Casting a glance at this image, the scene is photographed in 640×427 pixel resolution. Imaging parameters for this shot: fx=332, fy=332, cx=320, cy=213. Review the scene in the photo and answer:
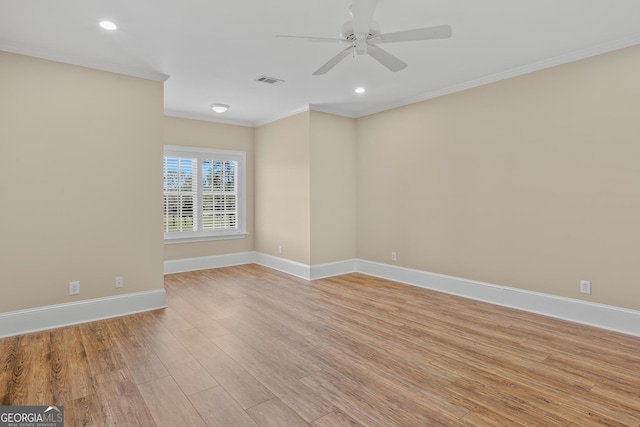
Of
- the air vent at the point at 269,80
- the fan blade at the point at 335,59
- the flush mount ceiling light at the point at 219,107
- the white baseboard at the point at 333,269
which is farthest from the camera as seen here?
the white baseboard at the point at 333,269

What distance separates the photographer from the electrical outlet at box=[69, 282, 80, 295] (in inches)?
140

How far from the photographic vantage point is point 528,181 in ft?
12.8

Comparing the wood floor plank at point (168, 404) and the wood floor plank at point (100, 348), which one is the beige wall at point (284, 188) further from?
the wood floor plank at point (168, 404)

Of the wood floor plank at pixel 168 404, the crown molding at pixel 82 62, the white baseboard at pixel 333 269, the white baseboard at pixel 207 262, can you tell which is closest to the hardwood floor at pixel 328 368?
the wood floor plank at pixel 168 404

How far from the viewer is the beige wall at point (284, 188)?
5.57 m

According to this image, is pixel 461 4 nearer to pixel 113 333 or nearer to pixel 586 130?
pixel 586 130

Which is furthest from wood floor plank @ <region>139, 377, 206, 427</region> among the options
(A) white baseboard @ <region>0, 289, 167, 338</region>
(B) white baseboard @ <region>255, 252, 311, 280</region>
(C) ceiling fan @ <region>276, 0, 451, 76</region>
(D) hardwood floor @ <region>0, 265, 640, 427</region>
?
(B) white baseboard @ <region>255, 252, 311, 280</region>

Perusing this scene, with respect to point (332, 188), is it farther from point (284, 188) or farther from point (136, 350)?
point (136, 350)

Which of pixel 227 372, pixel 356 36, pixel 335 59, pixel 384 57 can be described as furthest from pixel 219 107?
pixel 227 372

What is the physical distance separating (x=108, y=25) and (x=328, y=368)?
3.43 metres

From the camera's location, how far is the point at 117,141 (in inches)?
150

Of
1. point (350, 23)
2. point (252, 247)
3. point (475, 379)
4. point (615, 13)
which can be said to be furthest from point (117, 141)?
point (615, 13)

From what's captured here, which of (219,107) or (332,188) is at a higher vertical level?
(219,107)

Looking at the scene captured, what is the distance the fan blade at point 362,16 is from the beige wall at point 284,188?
308 centimetres
